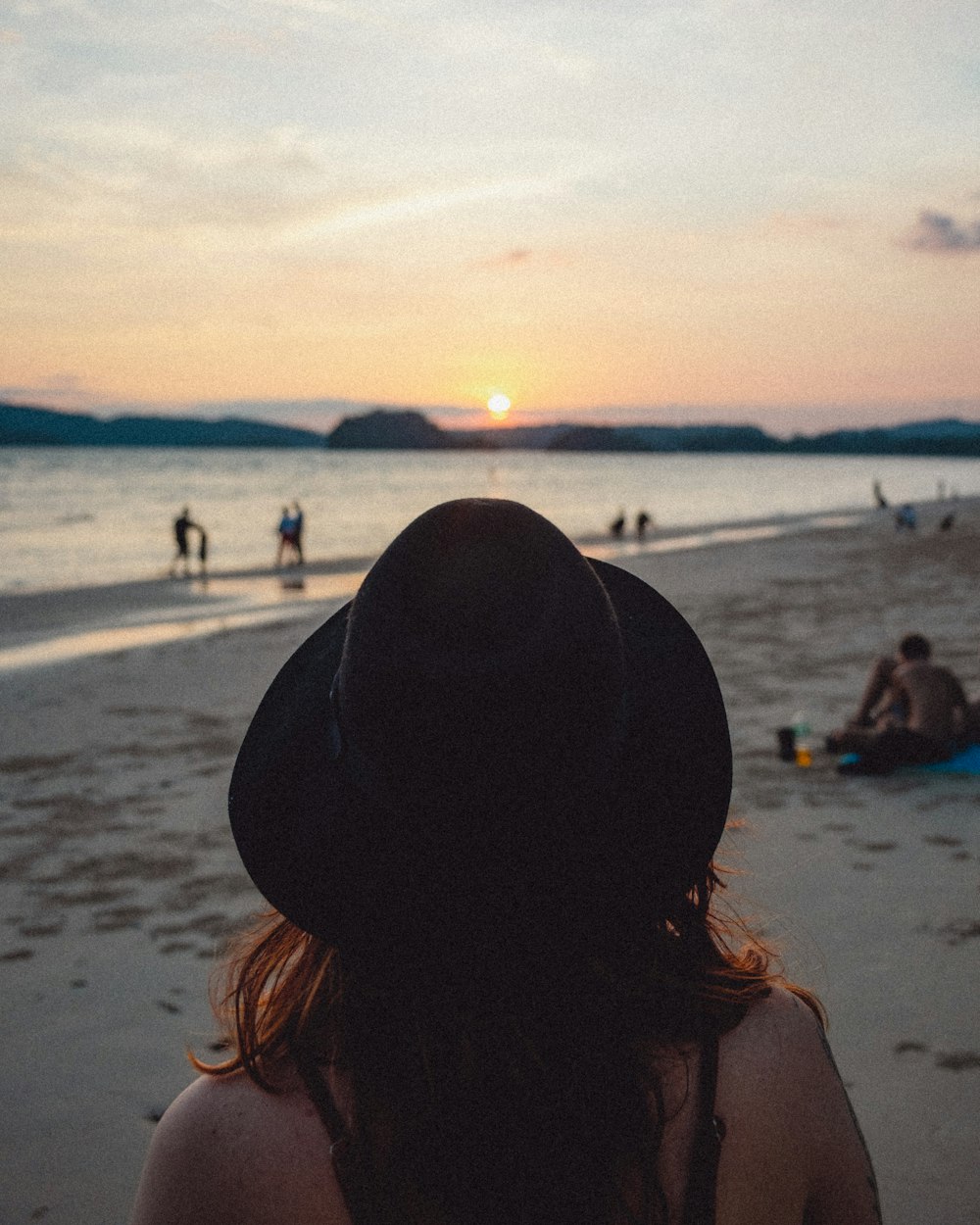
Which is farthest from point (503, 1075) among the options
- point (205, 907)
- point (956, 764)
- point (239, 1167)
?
point (956, 764)

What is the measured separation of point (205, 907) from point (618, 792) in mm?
4628

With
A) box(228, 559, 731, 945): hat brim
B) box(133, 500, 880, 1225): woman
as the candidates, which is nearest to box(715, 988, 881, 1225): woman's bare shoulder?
box(133, 500, 880, 1225): woman

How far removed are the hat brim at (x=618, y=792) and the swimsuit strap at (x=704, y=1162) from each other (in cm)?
25

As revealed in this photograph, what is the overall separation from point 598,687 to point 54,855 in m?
5.85

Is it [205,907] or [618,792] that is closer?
[618,792]

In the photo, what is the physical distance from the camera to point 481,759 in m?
1.07

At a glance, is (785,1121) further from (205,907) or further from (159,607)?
(159,607)

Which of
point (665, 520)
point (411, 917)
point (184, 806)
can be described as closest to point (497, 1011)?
point (411, 917)

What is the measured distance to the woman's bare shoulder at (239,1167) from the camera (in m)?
1.13

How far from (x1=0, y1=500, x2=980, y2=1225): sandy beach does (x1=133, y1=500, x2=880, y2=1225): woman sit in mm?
534

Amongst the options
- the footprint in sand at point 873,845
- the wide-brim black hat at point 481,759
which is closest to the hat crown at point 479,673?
the wide-brim black hat at point 481,759

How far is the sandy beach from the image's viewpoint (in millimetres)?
3412

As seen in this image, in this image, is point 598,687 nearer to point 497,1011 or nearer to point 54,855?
point 497,1011

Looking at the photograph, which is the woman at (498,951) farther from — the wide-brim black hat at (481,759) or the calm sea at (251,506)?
the calm sea at (251,506)
